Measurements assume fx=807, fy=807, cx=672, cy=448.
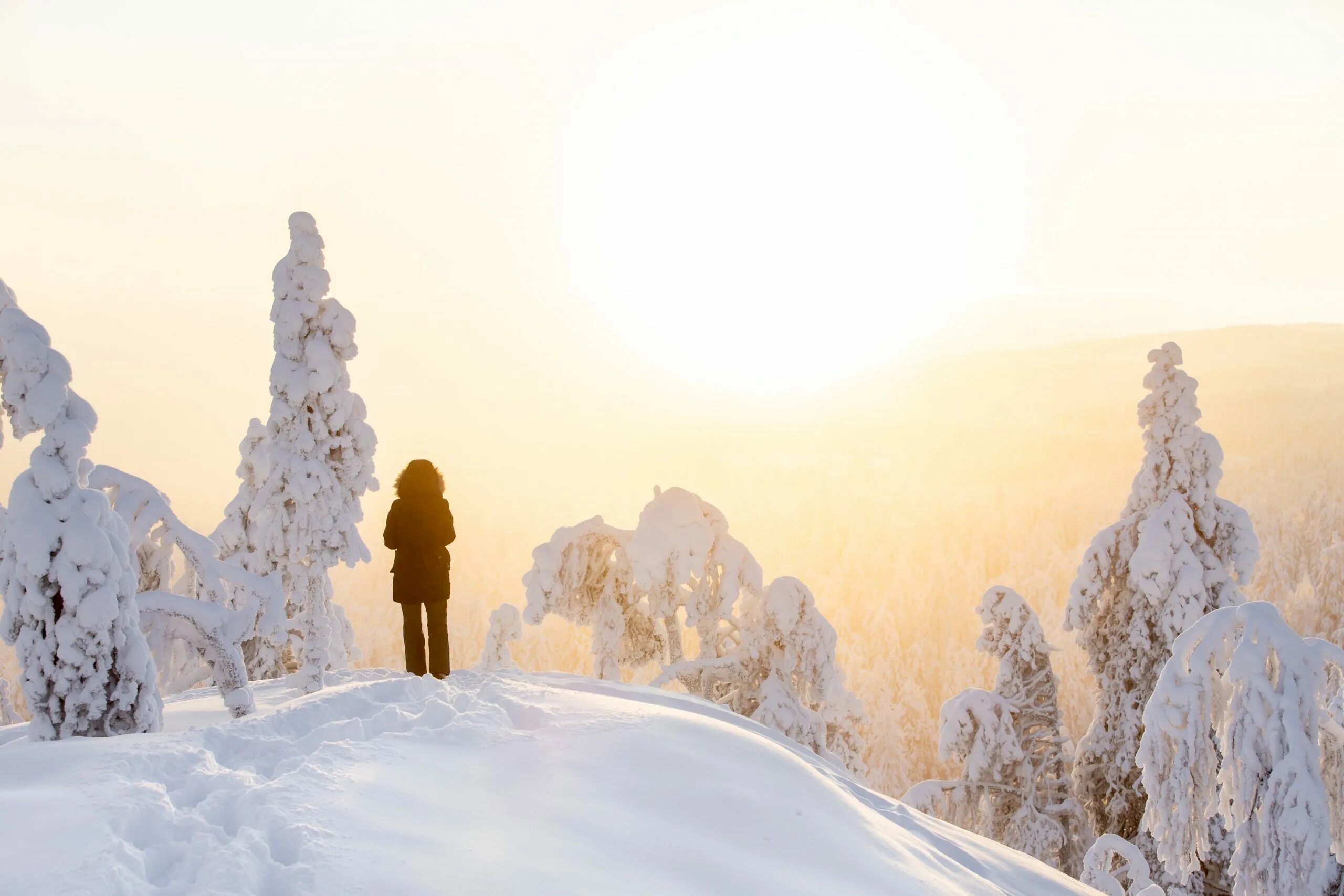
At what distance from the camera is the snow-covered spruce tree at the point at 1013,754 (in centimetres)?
1725

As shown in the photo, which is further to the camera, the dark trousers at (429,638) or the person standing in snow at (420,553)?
the dark trousers at (429,638)

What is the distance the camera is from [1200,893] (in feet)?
48.9

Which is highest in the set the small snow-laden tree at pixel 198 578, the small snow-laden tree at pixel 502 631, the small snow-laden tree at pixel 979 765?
the small snow-laden tree at pixel 198 578

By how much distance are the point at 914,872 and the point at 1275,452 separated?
55978 millimetres

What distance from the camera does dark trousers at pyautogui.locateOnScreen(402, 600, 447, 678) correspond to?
1029 cm

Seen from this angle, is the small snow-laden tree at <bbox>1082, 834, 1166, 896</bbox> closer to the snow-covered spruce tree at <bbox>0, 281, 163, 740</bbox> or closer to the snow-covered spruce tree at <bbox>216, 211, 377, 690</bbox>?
the snow-covered spruce tree at <bbox>216, 211, 377, 690</bbox>

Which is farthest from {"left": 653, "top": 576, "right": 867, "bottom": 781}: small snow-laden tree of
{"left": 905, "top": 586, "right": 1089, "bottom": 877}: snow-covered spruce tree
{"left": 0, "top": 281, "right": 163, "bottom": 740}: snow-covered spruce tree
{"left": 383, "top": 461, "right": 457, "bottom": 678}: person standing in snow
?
{"left": 0, "top": 281, "right": 163, "bottom": 740}: snow-covered spruce tree

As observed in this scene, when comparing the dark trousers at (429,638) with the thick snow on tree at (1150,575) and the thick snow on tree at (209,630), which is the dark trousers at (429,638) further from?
the thick snow on tree at (1150,575)

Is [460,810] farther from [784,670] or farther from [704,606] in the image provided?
[784,670]

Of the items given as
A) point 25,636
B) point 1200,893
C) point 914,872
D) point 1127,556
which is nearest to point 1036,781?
point 1200,893

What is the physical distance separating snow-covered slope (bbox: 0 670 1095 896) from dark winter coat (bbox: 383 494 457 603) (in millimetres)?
1865

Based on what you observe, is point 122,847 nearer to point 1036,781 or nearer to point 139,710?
point 139,710

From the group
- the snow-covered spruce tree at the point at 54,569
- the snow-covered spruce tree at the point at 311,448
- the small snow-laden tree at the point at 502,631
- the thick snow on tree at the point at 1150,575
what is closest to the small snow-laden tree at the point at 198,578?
the snow-covered spruce tree at the point at 54,569

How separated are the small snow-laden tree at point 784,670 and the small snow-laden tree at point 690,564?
266 millimetres
